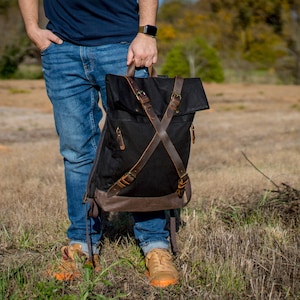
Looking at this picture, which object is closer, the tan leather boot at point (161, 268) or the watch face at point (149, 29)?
the tan leather boot at point (161, 268)

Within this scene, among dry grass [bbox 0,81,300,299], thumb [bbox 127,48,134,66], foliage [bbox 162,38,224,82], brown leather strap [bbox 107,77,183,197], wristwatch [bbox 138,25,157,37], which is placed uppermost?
wristwatch [bbox 138,25,157,37]

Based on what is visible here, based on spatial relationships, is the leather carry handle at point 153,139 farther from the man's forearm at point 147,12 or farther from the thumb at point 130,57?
the man's forearm at point 147,12

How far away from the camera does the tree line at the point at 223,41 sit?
2959 cm

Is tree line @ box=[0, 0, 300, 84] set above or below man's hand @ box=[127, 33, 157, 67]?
below

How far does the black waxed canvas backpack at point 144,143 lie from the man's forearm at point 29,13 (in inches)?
29.3

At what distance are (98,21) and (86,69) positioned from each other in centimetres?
26

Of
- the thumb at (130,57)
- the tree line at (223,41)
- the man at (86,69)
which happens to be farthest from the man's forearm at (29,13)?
the tree line at (223,41)

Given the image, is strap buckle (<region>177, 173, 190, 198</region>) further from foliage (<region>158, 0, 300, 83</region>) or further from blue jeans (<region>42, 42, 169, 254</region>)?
foliage (<region>158, 0, 300, 83</region>)

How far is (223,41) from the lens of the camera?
38281mm

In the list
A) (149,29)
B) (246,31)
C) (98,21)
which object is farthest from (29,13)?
(246,31)

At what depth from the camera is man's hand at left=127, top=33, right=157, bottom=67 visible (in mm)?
3082

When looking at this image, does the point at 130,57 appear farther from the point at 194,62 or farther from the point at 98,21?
the point at 194,62

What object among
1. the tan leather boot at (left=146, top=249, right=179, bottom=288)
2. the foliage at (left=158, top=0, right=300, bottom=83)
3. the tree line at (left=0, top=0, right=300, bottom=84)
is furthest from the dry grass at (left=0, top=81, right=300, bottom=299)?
the foliage at (left=158, top=0, right=300, bottom=83)

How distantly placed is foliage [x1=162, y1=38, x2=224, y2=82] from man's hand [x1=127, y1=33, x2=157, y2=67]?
1020 inches
